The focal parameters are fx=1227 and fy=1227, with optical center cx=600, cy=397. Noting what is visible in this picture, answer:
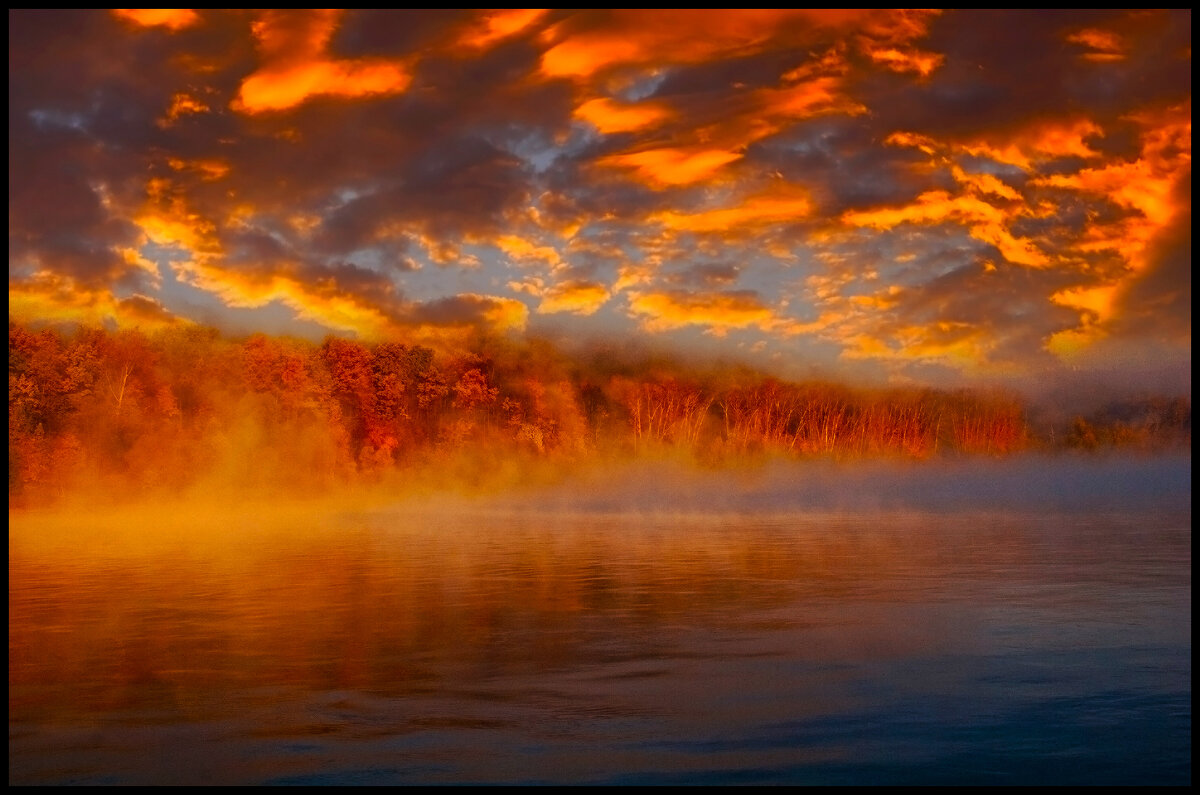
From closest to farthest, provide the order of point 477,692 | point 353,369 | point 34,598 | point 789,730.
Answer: point 789,730 < point 477,692 < point 34,598 < point 353,369

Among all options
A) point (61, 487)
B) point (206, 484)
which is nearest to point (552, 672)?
point (61, 487)

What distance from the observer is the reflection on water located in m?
11.8

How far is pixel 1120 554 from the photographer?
37.7 m

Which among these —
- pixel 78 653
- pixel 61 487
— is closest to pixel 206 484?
pixel 61 487

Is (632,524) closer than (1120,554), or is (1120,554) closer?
(1120,554)

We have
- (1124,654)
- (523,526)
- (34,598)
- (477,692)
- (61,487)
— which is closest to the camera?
(477,692)

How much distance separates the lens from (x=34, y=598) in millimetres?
26406

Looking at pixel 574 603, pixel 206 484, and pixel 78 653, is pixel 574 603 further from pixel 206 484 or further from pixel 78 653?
pixel 206 484

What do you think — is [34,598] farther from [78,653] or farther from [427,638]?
[427,638]

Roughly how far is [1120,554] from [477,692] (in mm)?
28604

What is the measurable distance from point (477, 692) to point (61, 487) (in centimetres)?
7733

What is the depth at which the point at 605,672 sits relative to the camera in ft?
53.6

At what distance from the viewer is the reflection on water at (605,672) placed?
11.8m

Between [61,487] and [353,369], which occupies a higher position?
[353,369]
